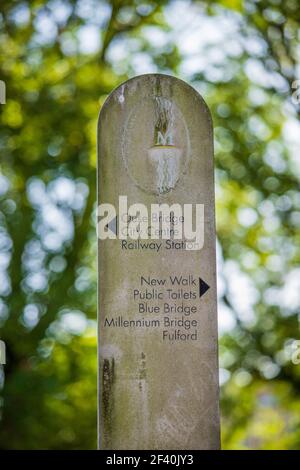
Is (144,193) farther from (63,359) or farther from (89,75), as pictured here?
(63,359)

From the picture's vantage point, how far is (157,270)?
17.1 feet

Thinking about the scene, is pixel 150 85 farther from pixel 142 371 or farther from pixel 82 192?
pixel 82 192

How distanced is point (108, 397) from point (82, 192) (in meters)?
7.49

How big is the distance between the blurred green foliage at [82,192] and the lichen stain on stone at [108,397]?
22.9 feet

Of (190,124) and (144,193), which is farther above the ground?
(190,124)

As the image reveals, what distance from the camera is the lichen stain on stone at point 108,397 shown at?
5039mm

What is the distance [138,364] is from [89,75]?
25.7 ft

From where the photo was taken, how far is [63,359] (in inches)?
514

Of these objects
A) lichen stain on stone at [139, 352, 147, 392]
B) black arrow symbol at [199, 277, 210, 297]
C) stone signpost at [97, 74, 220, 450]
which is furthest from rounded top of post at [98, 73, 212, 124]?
lichen stain on stone at [139, 352, 147, 392]

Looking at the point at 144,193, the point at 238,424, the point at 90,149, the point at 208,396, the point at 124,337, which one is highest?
the point at 90,149

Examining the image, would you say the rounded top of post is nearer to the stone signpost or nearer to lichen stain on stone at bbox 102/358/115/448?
the stone signpost
